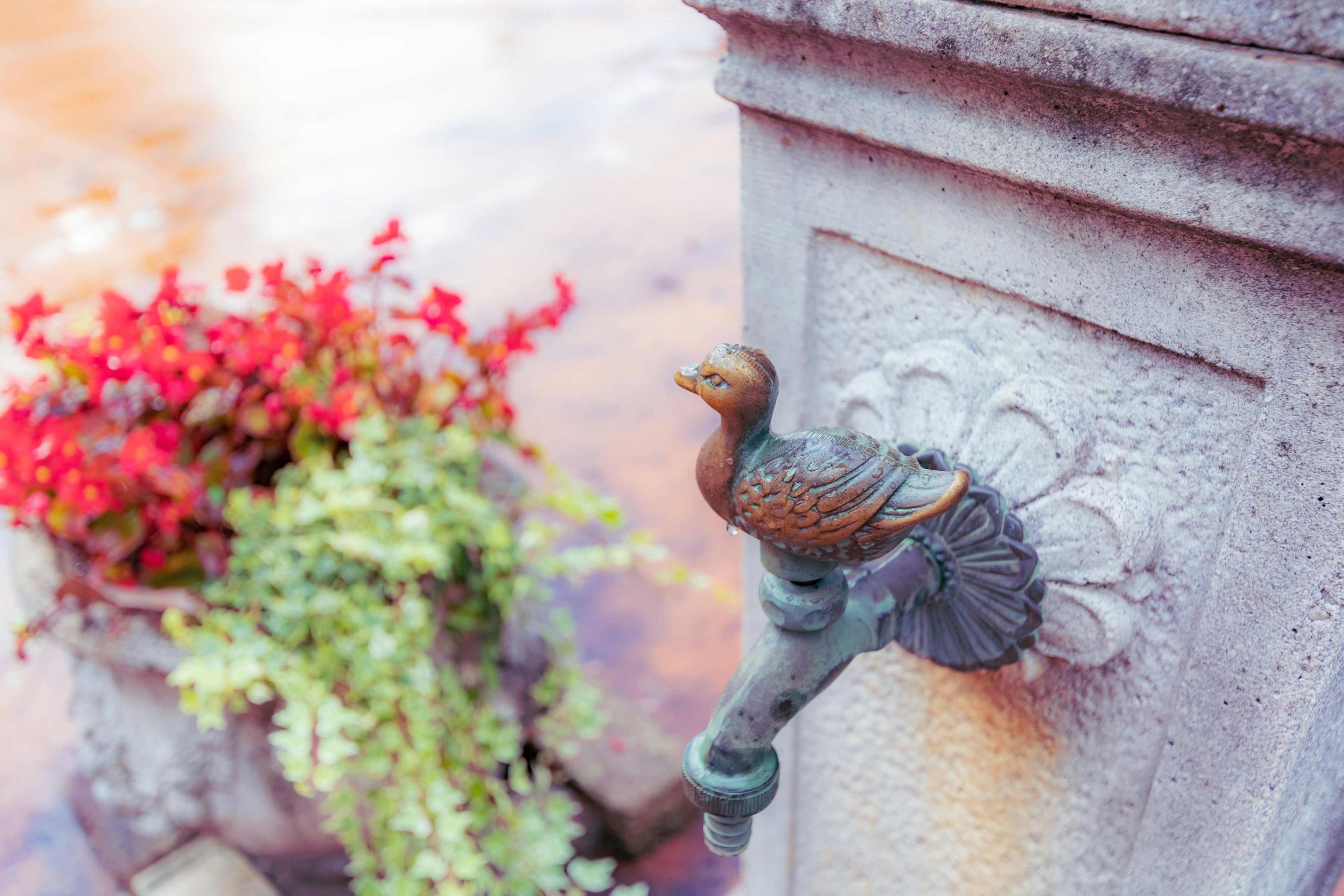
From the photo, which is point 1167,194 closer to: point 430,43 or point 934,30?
point 934,30

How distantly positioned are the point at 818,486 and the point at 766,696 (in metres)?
0.18

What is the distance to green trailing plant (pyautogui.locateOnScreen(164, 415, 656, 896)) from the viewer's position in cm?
136

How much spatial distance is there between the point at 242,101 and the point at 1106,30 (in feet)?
21.6

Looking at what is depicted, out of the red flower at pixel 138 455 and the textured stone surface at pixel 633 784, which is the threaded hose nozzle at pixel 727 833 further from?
the textured stone surface at pixel 633 784

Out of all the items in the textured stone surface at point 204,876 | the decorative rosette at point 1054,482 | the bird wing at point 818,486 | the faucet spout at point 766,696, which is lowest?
the textured stone surface at point 204,876

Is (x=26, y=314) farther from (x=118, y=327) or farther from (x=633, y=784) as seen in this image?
(x=633, y=784)

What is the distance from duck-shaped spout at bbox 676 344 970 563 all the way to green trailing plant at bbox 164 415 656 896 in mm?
862

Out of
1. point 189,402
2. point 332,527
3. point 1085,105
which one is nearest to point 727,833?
point 1085,105

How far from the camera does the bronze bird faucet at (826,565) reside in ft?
1.86

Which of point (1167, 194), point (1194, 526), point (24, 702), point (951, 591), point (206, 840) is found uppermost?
point (1167, 194)

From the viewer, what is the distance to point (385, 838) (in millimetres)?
1488

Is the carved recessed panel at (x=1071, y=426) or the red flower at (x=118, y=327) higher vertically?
the carved recessed panel at (x=1071, y=426)

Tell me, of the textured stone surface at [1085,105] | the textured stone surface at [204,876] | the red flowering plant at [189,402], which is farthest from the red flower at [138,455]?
the textured stone surface at [1085,105]

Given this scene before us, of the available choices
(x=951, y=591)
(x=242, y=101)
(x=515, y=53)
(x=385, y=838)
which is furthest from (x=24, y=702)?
(x=515, y=53)
